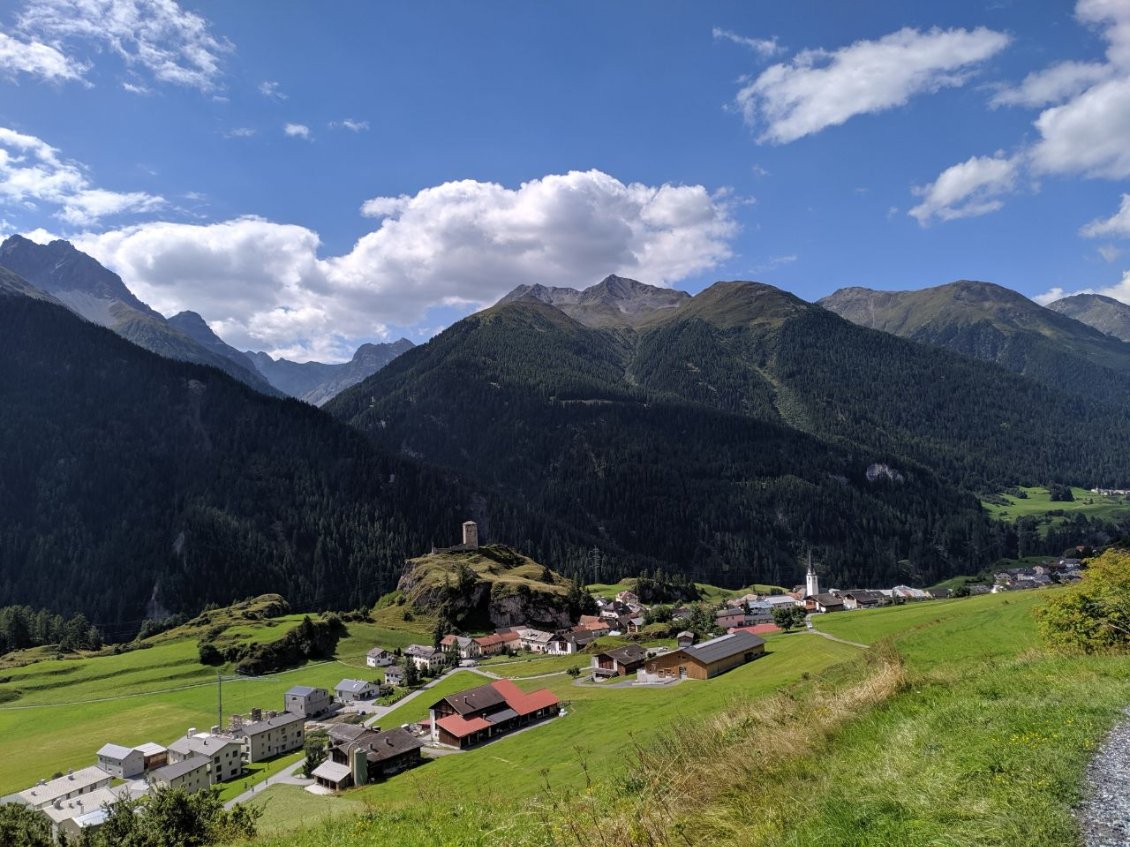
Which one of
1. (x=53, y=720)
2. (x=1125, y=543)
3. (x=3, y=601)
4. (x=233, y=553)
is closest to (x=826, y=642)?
(x=53, y=720)

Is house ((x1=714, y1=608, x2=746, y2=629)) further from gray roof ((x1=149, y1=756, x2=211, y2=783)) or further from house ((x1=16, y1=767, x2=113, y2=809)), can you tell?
house ((x1=16, y1=767, x2=113, y2=809))

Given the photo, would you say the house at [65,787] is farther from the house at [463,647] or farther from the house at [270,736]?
the house at [463,647]

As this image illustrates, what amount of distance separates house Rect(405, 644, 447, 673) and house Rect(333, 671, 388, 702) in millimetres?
8161

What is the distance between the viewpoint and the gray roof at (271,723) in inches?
2445

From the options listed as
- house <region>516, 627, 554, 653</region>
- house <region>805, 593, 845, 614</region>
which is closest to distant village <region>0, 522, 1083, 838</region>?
house <region>516, 627, 554, 653</region>

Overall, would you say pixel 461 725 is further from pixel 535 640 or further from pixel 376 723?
pixel 535 640

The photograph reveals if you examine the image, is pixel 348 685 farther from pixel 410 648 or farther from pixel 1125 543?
pixel 1125 543

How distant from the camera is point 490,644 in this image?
98.8 metres

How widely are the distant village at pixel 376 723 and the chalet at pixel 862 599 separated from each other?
18.3 meters

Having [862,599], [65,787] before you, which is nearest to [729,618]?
[862,599]

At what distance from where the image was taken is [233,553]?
170 meters

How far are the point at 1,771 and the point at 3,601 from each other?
129205mm

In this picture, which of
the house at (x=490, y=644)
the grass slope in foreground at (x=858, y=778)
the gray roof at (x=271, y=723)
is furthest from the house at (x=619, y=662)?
the grass slope in foreground at (x=858, y=778)

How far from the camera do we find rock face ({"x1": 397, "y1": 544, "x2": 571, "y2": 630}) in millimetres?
113312
